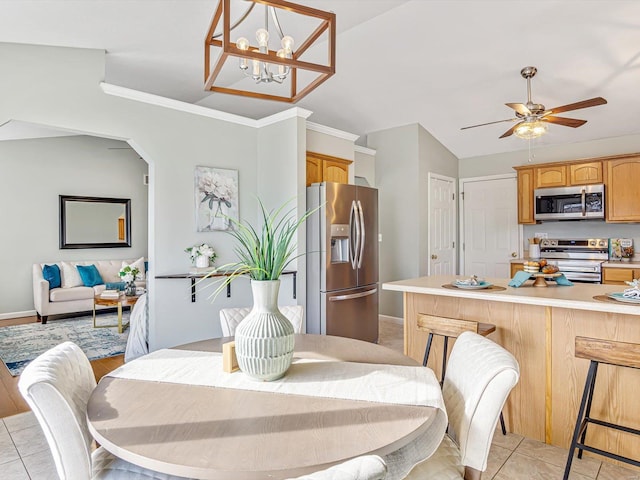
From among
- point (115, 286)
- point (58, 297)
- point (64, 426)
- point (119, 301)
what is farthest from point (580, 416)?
point (58, 297)

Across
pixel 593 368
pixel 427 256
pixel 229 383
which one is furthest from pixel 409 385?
pixel 427 256

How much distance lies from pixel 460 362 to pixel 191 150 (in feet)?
10.6

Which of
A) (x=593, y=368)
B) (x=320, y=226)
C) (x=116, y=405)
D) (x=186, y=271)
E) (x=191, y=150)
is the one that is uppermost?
(x=191, y=150)

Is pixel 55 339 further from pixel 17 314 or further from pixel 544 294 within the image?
pixel 544 294

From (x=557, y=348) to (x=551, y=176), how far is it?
3.53m

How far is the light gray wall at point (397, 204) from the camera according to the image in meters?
5.31

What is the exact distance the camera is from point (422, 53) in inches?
152

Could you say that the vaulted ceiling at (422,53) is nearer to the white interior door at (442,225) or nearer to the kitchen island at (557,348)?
the white interior door at (442,225)

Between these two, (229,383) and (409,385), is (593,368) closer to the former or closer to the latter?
(409,385)

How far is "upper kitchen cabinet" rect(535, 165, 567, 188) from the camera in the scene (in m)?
4.95

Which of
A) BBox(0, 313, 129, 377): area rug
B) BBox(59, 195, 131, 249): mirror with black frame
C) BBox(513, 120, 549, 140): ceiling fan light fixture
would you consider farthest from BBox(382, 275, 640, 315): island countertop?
BBox(59, 195, 131, 249): mirror with black frame

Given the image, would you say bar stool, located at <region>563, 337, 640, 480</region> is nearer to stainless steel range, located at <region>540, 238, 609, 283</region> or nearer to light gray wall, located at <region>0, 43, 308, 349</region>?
light gray wall, located at <region>0, 43, 308, 349</region>

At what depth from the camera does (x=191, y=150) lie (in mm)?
3797

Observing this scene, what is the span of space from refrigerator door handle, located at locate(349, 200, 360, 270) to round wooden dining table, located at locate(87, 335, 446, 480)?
287 centimetres
